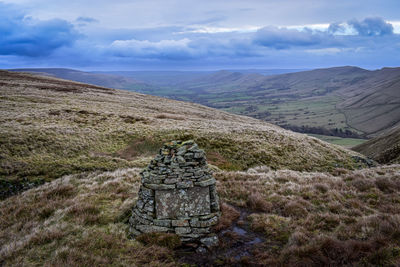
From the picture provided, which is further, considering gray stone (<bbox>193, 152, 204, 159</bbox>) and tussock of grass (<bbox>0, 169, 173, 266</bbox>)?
gray stone (<bbox>193, 152, 204, 159</bbox>)

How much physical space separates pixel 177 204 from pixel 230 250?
9.08 ft

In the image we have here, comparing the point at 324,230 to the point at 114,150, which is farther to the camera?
the point at 114,150

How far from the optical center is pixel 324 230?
31.9ft

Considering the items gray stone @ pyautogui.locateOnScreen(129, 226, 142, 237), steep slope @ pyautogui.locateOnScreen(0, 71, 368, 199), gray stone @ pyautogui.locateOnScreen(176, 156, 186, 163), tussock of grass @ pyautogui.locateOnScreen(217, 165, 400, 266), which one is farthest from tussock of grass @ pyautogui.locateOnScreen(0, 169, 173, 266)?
steep slope @ pyautogui.locateOnScreen(0, 71, 368, 199)

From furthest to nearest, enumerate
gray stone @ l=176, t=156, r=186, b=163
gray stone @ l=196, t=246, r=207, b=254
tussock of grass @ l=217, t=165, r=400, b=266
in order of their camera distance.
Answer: gray stone @ l=176, t=156, r=186, b=163 < gray stone @ l=196, t=246, r=207, b=254 < tussock of grass @ l=217, t=165, r=400, b=266

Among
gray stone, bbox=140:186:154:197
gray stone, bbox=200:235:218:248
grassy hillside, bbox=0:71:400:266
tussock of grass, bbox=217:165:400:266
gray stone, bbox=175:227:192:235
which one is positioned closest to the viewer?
tussock of grass, bbox=217:165:400:266

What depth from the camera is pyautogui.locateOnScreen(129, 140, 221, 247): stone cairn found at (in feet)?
32.9

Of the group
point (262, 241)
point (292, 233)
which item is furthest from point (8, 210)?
point (292, 233)

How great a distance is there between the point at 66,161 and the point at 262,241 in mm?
19569

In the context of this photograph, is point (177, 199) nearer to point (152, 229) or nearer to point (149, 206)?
point (149, 206)

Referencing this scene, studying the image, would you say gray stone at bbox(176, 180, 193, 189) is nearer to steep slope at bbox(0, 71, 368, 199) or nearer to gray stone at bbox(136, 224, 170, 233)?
gray stone at bbox(136, 224, 170, 233)

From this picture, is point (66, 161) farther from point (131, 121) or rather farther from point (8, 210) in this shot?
point (131, 121)

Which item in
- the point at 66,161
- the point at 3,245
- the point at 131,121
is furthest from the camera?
the point at 131,121

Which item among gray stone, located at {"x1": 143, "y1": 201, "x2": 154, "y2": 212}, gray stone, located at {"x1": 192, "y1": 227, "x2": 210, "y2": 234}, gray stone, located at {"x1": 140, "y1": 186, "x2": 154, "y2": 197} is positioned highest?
gray stone, located at {"x1": 140, "y1": 186, "x2": 154, "y2": 197}
